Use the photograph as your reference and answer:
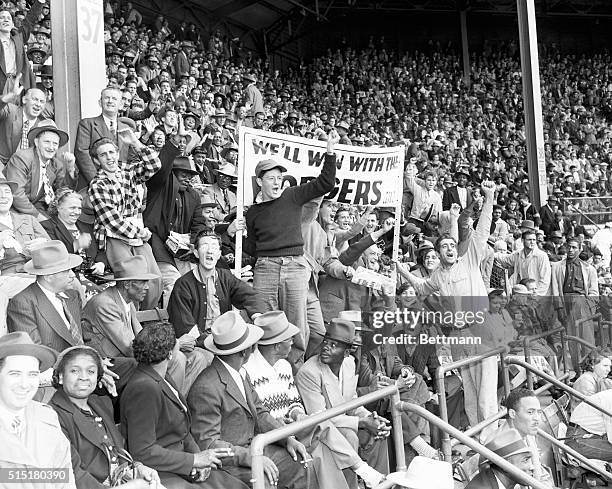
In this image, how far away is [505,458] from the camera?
4.90 metres

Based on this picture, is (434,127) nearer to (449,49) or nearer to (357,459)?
(449,49)

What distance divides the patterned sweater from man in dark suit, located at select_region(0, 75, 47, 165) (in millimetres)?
2859

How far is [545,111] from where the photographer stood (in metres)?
24.8

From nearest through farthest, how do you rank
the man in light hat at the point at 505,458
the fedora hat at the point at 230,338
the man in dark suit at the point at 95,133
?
the fedora hat at the point at 230,338 → the man in light hat at the point at 505,458 → the man in dark suit at the point at 95,133

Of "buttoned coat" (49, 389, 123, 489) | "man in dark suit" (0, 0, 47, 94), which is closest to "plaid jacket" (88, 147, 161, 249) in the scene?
"man in dark suit" (0, 0, 47, 94)

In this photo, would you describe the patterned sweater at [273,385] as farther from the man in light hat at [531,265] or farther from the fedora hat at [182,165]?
the man in light hat at [531,265]

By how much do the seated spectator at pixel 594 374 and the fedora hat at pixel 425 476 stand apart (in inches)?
163

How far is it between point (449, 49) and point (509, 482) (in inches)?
1032

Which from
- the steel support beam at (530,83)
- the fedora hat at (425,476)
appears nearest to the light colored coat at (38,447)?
the fedora hat at (425,476)

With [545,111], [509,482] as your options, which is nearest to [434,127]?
[545,111]

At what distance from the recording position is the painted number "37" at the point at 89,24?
8180 millimetres

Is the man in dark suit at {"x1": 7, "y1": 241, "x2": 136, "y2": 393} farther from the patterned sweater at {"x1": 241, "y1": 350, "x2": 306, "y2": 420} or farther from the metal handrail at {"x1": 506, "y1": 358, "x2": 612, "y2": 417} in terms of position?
the metal handrail at {"x1": 506, "y1": 358, "x2": 612, "y2": 417}

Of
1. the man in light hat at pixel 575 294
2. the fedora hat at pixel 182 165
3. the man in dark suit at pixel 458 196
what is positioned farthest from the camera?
the man in dark suit at pixel 458 196

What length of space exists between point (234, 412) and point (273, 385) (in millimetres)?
429
